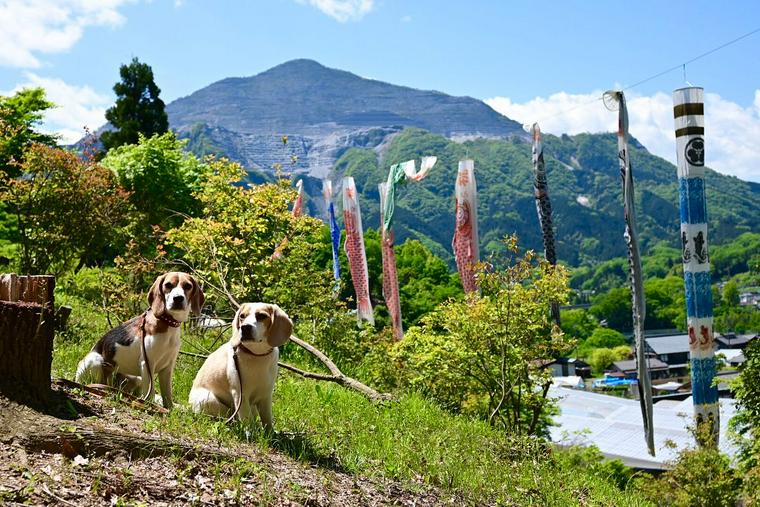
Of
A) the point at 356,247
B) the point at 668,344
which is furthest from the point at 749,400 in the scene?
the point at 668,344

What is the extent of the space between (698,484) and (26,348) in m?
10.2

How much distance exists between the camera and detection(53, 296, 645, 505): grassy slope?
17.2 feet

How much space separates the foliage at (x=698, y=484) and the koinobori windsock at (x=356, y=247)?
8813 millimetres

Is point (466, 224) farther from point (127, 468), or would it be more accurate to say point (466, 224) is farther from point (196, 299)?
point (127, 468)

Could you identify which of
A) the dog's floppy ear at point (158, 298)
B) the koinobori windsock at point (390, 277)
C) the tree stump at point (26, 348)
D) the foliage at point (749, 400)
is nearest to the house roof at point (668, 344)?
the koinobori windsock at point (390, 277)

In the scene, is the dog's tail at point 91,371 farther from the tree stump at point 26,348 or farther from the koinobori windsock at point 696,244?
the koinobori windsock at point 696,244

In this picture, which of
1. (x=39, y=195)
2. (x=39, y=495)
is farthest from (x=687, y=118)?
(x=39, y=495)

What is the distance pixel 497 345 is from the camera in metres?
10.3

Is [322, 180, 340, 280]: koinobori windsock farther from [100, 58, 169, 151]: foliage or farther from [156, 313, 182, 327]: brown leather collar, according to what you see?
[156, 313, 182, 327]: brown leather collar

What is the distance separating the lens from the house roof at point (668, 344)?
81.9 metres

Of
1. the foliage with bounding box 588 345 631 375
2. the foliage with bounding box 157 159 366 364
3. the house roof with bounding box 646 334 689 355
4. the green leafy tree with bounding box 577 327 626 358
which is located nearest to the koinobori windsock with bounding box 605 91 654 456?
the foliage with bounding box 157 159 366 364

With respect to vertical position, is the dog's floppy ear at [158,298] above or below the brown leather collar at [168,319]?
above

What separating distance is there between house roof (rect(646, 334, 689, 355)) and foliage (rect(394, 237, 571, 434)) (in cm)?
7508

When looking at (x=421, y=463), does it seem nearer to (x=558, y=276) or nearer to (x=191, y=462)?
(x=191, y=462)
